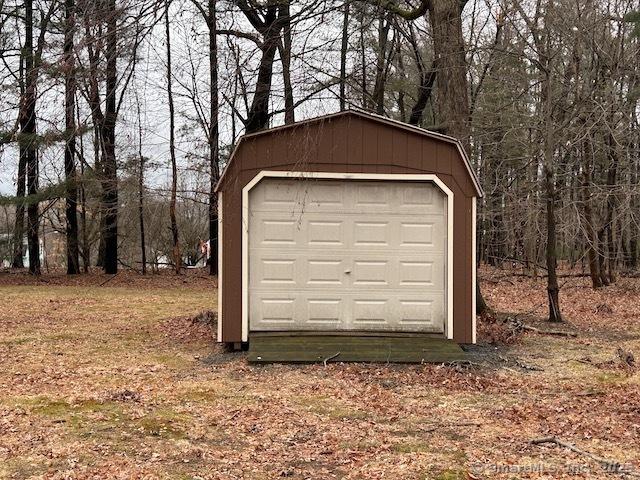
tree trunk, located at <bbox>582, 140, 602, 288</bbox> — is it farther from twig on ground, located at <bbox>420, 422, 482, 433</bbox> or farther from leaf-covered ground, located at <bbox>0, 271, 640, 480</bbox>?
twig on ground, located at <bbox>420, 422, 482, 433</bbox>

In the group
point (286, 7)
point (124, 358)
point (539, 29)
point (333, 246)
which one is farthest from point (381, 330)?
point (539, 29)

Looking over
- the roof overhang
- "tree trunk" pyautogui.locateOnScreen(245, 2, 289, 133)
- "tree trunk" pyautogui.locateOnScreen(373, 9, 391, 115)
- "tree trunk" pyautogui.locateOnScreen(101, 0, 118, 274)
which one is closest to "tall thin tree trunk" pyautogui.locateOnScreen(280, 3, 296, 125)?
"tree trunk" pyautogui.locateOnScreen(245, 2, 289, 133)

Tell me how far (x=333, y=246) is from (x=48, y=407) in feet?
13.5

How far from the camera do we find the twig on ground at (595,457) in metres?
4.09

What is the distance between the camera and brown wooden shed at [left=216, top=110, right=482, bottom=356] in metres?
8.37

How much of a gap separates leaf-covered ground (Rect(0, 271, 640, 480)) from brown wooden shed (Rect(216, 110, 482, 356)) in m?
0.85

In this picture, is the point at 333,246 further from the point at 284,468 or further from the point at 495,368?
A: the point at 284,468

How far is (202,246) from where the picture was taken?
104ft

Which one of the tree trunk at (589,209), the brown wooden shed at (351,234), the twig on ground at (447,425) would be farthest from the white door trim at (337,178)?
the tree trunk at (589,209)

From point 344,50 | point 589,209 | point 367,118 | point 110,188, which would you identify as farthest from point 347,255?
point 110,188

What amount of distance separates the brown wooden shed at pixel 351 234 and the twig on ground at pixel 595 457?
3.78 metres

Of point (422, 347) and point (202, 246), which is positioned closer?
point (422, 347)

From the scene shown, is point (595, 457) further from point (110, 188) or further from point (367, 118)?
point (110, 188)

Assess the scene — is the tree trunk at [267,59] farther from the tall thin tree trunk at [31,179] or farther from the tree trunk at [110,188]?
the tree trunk at [110,188]
